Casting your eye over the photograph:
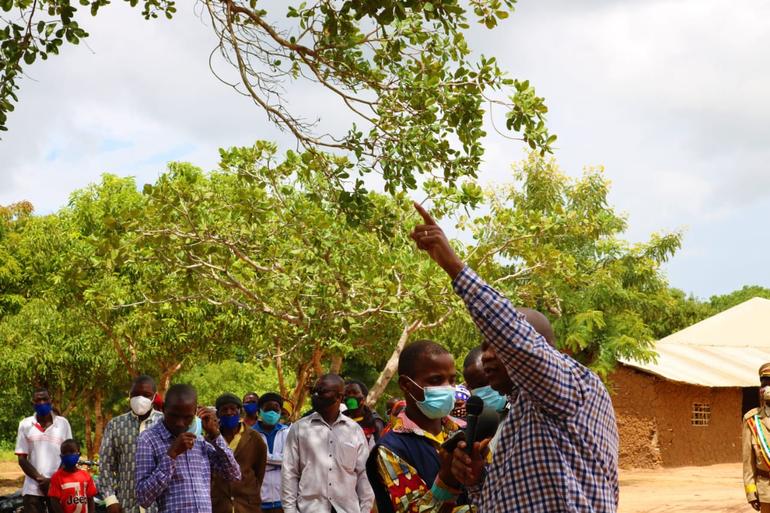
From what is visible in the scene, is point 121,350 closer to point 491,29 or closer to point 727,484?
point 727,484

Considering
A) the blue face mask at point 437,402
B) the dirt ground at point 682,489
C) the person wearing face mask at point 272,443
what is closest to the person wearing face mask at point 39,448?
the person wearing face mask at point 272,443

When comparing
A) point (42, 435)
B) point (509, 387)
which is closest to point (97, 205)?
point (42, 435)

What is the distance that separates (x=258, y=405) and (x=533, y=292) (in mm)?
9138

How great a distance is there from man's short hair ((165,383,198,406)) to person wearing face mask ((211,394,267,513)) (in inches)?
82.3

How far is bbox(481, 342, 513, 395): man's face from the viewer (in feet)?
11.1

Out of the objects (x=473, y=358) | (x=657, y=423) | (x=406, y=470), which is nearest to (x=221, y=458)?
(x=473, y=358)

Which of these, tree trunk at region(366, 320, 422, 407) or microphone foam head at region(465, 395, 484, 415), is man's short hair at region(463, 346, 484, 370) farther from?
tree trunk at region(366, 320, 422, 407)

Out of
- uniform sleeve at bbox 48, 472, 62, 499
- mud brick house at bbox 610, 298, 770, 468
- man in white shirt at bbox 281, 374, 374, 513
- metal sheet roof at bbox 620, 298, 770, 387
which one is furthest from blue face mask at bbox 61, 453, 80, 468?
mud brick house at bbox 610, 298, 770, 468

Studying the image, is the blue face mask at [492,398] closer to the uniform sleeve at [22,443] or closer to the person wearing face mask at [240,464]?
the person wearing face mask at [240,464]

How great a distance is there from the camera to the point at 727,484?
78.4ft

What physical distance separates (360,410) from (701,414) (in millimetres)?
23333

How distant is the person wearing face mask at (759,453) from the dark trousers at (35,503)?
697cm

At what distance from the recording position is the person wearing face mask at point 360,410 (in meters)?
9.13

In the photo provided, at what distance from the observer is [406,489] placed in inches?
154
